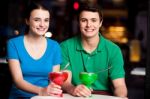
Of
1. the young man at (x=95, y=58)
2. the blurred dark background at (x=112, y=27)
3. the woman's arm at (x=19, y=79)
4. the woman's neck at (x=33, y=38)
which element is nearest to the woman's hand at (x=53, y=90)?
the woman's arm at (x=19, y=79)

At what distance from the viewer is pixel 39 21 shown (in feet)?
11.3

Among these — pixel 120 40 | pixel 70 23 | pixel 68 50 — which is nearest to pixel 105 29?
pixel 120 40

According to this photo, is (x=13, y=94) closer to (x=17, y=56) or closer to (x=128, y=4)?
(x=17, y=56)

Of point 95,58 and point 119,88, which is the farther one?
point 95,58

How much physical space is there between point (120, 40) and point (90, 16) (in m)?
7.55

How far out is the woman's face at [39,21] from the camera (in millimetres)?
3426

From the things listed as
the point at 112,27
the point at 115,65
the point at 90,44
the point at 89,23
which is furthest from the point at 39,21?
the point at 112,27

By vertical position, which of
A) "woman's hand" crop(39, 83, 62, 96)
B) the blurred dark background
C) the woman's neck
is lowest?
the blurred dark background

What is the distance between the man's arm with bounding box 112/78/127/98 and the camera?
358cm

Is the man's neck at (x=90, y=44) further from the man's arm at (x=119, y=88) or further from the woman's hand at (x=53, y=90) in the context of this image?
the woman's hand at (x=53, y=90)

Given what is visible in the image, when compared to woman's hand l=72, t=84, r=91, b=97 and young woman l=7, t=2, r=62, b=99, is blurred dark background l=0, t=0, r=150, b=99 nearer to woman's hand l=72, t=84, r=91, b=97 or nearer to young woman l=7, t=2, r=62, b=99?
young woman l=7, t=2, r=62, b=99

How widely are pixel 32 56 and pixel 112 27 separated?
9201mm

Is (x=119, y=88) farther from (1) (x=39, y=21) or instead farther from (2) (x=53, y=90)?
(1) (x=39, y=21)

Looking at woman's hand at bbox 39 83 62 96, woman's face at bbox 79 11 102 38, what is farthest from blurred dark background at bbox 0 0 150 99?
woman's hand at bbox 39 83 62 96
